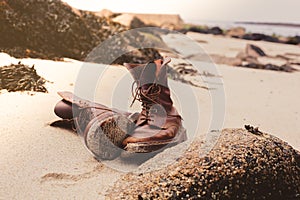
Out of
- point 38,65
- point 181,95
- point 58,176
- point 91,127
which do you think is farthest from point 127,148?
point 38,65

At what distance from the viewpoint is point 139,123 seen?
1.84 m

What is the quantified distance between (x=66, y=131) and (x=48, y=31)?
235 centimetres

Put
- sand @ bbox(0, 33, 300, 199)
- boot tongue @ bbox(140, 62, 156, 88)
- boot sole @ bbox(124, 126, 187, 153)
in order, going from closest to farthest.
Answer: sand @ bbox(0, 33, 300, 199)
boot sole @ bbox(124, 126, 187, 153)
boot tongue @ bbox(140, 62, 156, 88)

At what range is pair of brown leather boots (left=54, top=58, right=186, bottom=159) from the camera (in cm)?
173

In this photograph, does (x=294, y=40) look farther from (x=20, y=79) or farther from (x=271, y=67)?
(x=20, y=79)

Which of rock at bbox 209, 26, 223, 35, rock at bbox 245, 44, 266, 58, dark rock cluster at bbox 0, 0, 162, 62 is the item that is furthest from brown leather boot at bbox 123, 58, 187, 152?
rock at bbox 209, 26, 223, 35

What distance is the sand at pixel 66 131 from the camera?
1541 millimetres

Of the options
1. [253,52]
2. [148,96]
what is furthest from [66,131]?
[253,52]

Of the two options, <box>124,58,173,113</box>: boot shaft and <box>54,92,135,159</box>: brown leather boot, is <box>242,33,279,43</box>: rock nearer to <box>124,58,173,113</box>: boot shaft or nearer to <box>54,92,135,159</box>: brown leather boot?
<box>124,58,173,113</box>: boot shaft

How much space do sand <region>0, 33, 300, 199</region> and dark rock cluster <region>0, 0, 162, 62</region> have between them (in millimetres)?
453

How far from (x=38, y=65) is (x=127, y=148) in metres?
1.60

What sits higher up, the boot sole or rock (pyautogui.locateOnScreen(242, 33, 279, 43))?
the boot sole

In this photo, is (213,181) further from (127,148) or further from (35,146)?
(35,146)

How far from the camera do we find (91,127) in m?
1.75
